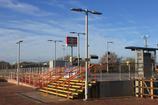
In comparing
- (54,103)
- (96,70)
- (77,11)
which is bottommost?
(54,103)

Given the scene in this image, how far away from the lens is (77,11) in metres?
23.8

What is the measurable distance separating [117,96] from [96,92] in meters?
1.76

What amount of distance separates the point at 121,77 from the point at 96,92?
10.8ft

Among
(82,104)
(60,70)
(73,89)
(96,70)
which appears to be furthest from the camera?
(60,70)

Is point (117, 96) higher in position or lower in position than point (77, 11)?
lower

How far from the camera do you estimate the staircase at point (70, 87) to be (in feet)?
84.0

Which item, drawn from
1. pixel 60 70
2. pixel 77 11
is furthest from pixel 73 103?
pixel 60 70

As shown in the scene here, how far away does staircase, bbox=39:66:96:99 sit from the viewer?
25.6 metres

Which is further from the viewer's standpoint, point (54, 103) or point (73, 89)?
point (73, 89)

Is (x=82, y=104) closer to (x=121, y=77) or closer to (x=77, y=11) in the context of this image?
(x=77, y=11)

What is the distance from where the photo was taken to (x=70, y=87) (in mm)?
A: 27484

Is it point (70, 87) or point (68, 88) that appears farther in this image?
point (70, 87)

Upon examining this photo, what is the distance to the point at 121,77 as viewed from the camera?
94.9ft

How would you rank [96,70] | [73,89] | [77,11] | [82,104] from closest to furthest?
[82,104]
[77,11]
[73,89]
[96,70]
